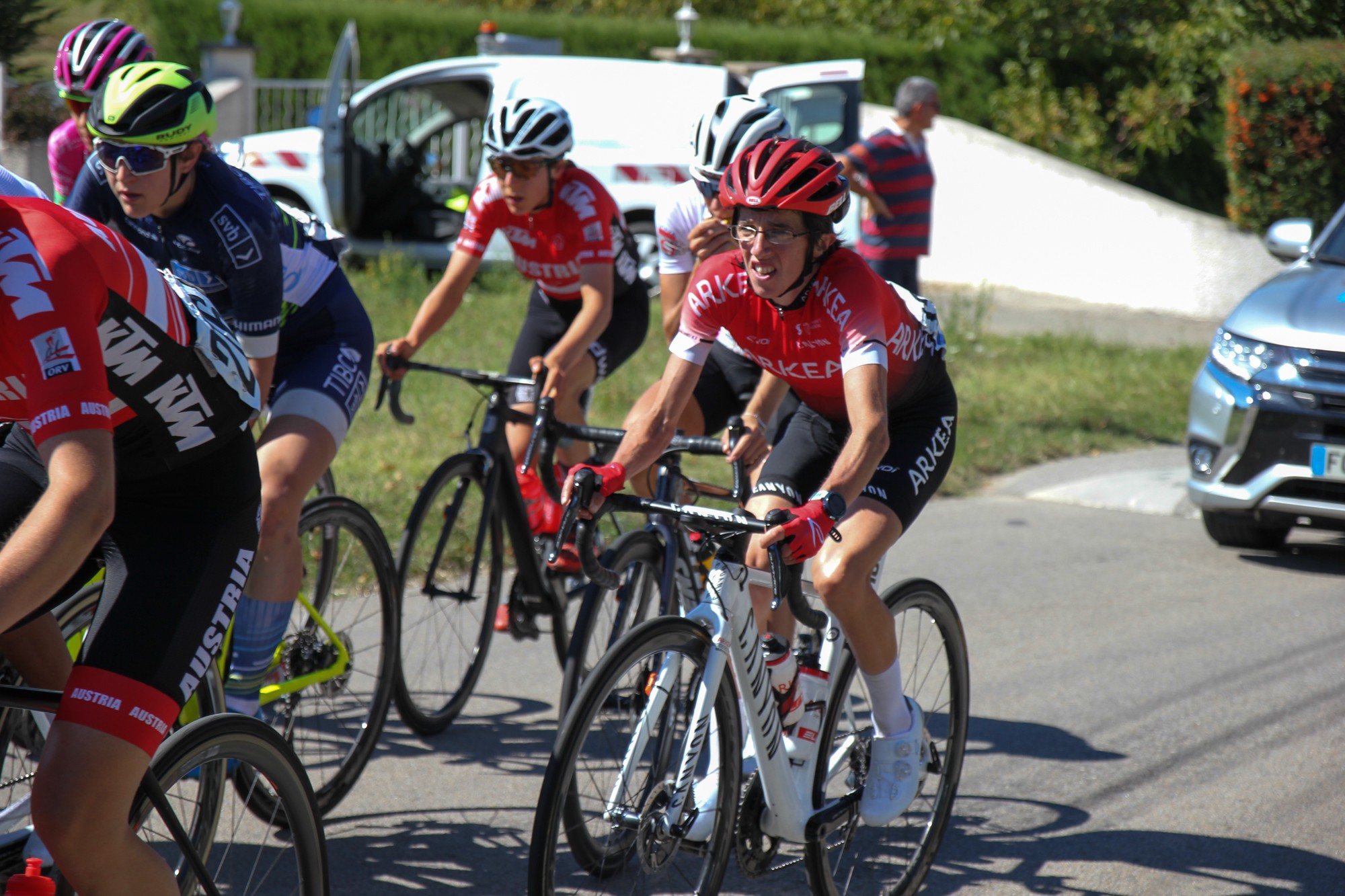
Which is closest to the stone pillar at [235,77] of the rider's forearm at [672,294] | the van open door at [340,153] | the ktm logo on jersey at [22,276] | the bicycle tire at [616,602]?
the van open door at [340,153]

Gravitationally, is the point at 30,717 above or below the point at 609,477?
below

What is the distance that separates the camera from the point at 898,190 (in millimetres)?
10359

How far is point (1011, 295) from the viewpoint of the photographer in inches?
677

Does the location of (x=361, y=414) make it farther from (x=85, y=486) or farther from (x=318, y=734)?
(x=85, y=486)

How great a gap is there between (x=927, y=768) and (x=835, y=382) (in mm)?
1139

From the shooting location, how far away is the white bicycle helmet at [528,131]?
16.5ft

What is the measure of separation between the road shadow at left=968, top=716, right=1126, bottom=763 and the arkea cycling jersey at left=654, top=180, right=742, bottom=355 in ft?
6.87

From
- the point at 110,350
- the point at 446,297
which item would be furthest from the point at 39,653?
the point at 446,297

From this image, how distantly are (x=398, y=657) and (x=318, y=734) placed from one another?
404 mm

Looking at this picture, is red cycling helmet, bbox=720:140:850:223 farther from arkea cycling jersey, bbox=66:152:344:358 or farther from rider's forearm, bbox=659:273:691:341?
rider's forearm, bbox=659:273:691:341

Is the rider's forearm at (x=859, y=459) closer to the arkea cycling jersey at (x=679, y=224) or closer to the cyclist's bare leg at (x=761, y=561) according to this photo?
the cyclist's bare leg at (x=761, y=561)

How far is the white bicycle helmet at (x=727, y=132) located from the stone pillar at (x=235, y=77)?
1372 centimetres

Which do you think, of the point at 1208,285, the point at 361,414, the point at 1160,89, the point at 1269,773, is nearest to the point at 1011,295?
the point at 1208,285

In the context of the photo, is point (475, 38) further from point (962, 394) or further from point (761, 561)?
point (761, 561)
